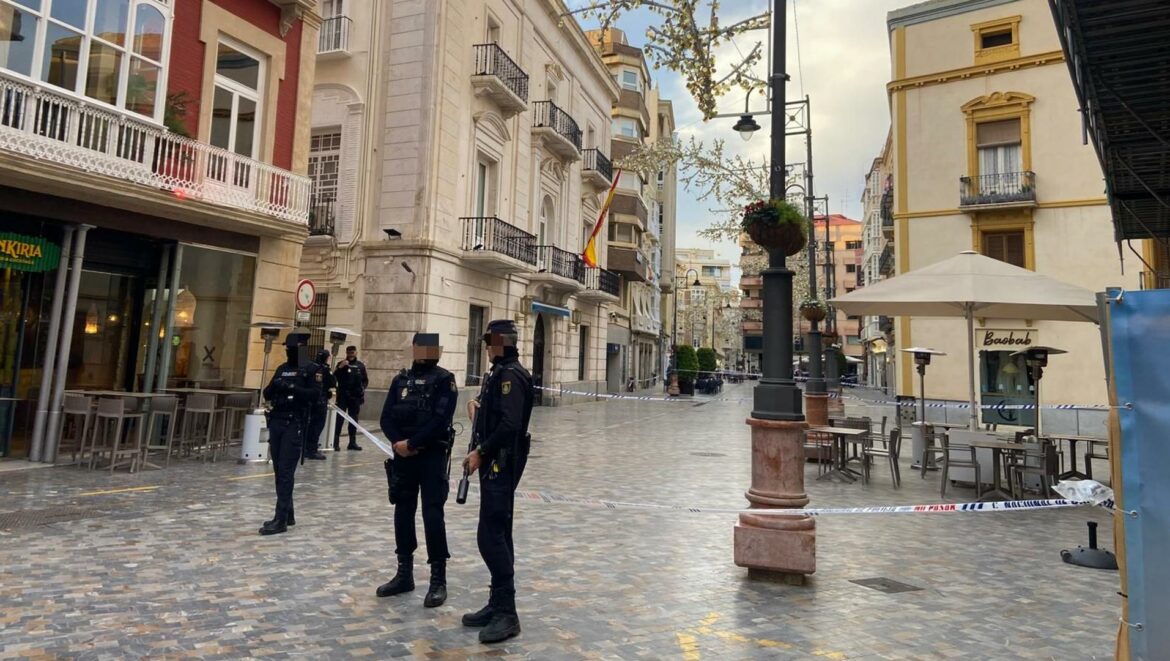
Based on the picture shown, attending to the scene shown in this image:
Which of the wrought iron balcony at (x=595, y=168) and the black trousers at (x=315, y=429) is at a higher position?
the wrought iron balcony at (x=595, y=168)

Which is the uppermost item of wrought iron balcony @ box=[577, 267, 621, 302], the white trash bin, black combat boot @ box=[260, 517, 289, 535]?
wrought iron balcony @ box=[577, 267, 621, 302]

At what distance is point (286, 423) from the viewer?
634 centimetres

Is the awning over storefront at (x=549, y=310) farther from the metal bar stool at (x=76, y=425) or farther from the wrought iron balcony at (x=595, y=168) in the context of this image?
the metal bar stool at (x=76, y=425)

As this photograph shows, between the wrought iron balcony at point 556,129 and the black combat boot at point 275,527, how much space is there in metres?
20.2

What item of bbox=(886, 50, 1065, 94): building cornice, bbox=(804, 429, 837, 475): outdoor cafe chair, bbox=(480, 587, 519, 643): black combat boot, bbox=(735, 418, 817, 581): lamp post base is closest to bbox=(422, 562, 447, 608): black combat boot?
bbox=(480, 587, 519, 643): black combat boot

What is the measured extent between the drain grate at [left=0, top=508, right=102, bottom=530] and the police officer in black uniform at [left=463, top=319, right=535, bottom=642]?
4.77m

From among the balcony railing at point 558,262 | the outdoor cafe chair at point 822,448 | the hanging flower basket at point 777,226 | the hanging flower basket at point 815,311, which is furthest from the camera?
the balcony railing at point 558,262

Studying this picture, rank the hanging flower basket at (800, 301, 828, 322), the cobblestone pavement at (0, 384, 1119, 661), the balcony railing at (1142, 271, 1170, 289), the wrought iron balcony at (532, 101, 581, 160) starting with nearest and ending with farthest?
the cobblestone pavement at (0, 384, 1119, 661)
the hanging flower basket at (800, 301, 828, 322)
the balcony railing at (1142, 271, 1170, 289)
the wrought iron balcony at (532, 101, 581, 160)

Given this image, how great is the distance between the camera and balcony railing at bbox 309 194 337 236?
18672mm

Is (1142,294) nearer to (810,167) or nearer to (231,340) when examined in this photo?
(231,340)

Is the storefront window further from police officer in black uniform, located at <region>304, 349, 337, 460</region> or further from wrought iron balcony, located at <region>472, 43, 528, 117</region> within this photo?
wrought iron balcony, located at <region>472, 43, 528, 117</region>

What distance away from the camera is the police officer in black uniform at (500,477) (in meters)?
3.97

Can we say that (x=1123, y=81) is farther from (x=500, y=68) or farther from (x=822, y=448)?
(x=500, y=68)

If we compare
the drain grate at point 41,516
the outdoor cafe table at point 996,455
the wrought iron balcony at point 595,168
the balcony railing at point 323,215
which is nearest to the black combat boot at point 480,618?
the drain grate at point 41,516
